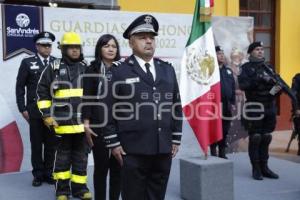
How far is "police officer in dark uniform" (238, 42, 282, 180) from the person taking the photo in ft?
20.9

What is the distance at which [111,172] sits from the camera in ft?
15.9

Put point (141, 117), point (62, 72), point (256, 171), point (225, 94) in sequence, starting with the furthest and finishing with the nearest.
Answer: point (225, 94), point (256, 171), point (62, 72), point (141, 117)

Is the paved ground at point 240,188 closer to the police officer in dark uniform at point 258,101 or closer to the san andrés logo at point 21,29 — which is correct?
the police officer in dark uniform at point 258,101

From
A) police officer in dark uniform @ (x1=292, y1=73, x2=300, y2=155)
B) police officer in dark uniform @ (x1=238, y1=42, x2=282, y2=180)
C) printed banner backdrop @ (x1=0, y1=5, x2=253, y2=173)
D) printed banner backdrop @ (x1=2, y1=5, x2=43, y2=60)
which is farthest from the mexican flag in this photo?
printed banner backdrop @ (x1=2, y1=5, x2=43, y2=60)

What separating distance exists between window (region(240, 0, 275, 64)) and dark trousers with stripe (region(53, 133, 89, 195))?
8.11 metres

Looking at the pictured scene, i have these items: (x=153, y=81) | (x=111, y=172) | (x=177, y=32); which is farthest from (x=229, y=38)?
(x=153, y=81)

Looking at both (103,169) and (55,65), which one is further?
(55,65)

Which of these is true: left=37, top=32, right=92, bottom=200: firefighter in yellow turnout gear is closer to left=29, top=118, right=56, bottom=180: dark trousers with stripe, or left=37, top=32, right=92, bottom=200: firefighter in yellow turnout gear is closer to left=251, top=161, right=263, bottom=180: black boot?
left=29, top=118, right=56, bottom=180: dark trousers with stripe

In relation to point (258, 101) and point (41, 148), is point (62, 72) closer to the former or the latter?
point (41, 148)

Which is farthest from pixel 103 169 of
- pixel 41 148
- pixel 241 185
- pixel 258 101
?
pixel 258 101

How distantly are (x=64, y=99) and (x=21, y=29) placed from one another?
6.49 feet

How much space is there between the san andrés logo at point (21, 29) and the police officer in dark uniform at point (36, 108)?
63cm

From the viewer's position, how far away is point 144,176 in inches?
153

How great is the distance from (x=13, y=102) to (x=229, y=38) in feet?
12.9
